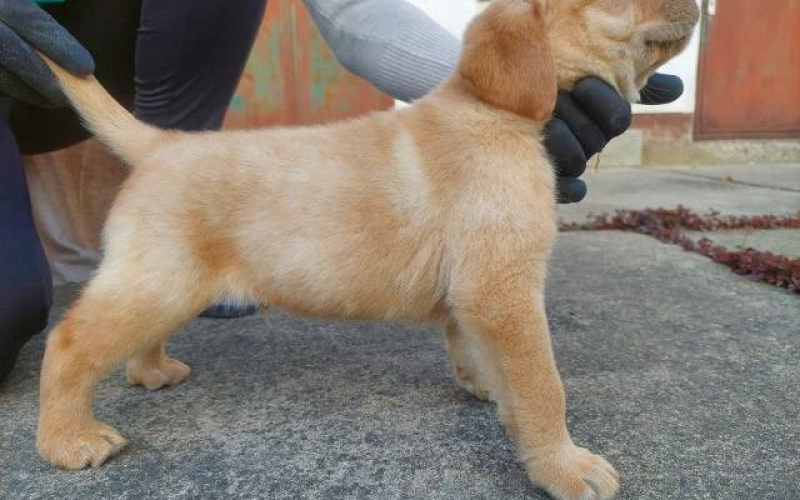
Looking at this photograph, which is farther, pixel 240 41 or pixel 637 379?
pixel 240 41

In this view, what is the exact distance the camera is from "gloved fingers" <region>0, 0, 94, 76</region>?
1.84 m

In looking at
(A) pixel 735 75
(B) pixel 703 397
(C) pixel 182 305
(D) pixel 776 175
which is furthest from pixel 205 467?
(A) pixel 735 75

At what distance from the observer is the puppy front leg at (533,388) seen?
1.52 m

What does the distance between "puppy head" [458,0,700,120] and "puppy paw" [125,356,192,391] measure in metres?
1.38

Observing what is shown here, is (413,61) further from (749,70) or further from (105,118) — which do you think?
(749,70)

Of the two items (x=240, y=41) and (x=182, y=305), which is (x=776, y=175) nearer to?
(x=240, y=41)

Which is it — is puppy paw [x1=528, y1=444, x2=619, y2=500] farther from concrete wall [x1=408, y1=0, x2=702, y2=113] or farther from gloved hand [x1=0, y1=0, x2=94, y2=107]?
concrete wall [x1=408, y1=0, x2=702, y2=113]

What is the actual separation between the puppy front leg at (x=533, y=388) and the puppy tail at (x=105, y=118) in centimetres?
107

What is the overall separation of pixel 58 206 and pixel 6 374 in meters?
1.49

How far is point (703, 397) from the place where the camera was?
1958mm

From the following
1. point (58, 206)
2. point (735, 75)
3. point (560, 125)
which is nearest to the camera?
point (560, 125)

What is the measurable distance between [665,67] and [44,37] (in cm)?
677

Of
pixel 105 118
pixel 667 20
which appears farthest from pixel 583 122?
pixel 105 118

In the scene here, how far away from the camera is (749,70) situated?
26.1ft
